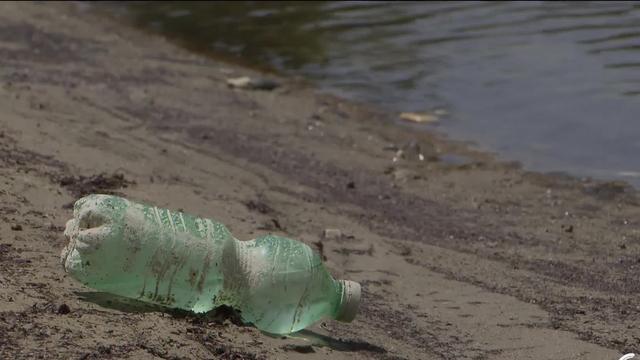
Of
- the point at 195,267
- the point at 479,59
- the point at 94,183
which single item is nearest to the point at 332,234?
the point at 94,183

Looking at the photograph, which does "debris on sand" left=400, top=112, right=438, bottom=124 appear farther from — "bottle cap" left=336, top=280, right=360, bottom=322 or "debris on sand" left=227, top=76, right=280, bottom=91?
"bottle cap" left=336, top=280, right=360, bottom=322

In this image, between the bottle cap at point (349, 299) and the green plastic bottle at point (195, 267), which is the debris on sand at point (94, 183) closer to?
the green plastic bottle at point (195, 267)

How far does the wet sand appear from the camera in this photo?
3.93 m

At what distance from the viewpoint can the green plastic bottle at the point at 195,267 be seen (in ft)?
12.7

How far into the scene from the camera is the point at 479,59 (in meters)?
10.8

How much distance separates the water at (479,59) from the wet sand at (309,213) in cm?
40

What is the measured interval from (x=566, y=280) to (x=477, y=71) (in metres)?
5.09

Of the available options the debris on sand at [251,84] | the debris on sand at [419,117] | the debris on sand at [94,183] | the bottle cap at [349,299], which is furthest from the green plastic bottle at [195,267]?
the debris on sand at [251,84]

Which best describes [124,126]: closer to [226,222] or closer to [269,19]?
[226,222]

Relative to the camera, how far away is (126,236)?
388cm

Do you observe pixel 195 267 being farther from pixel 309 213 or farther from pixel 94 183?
pixel 309 213

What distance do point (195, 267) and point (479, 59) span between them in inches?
283

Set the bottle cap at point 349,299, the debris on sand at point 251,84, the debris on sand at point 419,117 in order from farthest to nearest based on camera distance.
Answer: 1. the debris on sand at point 251,84
2. the debris on sand at point 419,117
3. the bottle cap at point 349,299

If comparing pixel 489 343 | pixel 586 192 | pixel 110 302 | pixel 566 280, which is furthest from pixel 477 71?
pixel 110 302
